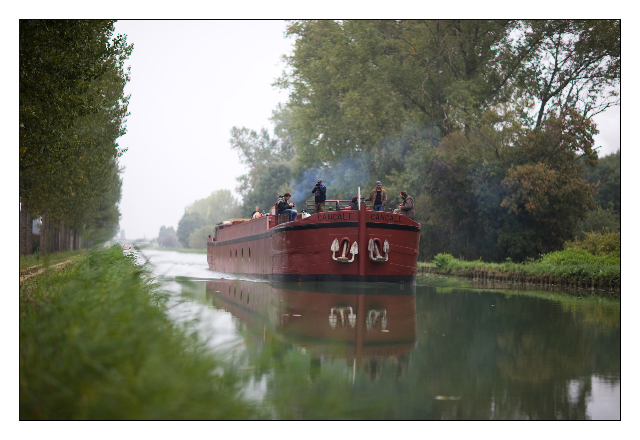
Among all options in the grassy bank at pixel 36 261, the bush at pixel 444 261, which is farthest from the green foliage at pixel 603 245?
the grassy bank at pixel 36 261

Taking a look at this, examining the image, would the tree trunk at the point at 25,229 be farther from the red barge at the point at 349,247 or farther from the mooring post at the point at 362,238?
the mooring post at the point at 362,238

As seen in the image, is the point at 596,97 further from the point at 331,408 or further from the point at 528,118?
the point at 331,408

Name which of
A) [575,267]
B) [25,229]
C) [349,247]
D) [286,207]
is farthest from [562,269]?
[25,229]

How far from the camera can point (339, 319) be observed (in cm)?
917

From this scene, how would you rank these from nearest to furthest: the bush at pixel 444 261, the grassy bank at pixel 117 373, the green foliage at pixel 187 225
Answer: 1. the grassy bank at pixel 117 373
2. the bush at pixel 444 261
3. the green foliage at pixel 187 225

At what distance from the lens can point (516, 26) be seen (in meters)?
26.4

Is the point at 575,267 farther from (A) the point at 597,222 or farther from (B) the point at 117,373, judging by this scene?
(B) the point at 117,373

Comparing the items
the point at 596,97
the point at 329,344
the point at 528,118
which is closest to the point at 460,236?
the point at 528,118

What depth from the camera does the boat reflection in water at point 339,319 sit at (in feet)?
20.7

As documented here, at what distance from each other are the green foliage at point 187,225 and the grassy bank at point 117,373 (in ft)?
404

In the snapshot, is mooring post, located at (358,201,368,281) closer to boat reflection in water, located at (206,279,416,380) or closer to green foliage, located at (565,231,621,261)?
boat reflection in water, located at (206,279,416,380)

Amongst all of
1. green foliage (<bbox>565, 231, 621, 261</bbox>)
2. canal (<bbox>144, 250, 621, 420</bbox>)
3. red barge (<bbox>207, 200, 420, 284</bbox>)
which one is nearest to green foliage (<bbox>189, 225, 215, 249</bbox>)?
green foliage (<bbox>565, 231, 621, 261</bbox>)

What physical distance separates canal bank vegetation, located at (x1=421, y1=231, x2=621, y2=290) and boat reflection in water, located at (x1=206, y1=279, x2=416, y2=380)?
5.78m

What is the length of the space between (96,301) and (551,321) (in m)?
7.34
